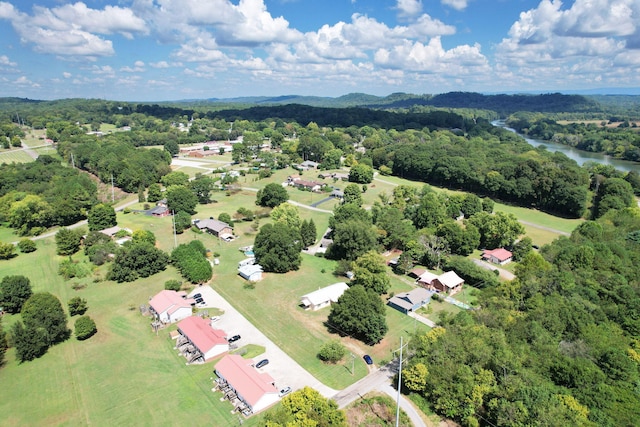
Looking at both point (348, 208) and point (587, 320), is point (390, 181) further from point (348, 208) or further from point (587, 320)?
point (587, 320)

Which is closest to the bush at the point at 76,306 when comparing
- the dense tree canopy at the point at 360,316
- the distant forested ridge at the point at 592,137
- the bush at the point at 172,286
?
the bush at the point at 172,286

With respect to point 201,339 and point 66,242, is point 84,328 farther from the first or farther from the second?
point 66,242

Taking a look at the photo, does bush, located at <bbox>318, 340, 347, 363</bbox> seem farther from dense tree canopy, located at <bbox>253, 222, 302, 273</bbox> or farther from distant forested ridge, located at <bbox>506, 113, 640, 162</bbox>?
distant forested ridge, located at <bbox>506, 113, 640, 162</bbox>

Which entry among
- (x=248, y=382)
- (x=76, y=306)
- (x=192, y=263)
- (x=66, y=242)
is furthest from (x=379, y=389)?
(x=66, y=242)

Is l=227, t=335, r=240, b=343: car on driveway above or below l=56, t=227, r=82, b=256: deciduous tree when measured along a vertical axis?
below

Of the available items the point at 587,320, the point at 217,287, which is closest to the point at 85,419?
the point at 217,287

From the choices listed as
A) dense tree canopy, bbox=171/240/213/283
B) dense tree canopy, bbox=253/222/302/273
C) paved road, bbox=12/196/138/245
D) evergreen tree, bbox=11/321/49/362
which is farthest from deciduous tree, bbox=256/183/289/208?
evergreen tree, bbox=11/321/49/362
